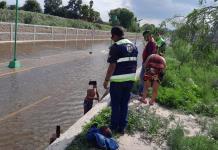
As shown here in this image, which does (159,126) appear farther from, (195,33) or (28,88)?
(28,88)

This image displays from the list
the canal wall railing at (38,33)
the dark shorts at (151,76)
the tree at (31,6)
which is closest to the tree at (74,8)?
the tree at (31,6)

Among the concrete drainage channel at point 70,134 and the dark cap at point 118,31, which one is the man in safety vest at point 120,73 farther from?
the concrete drainage channel at point 70,134

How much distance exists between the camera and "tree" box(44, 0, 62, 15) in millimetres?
80781

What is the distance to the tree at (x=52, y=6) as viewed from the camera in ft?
265

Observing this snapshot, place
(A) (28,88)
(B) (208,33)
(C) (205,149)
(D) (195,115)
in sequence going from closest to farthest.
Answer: (B) (208,33), (C) (205,149), (D) (195,115), (A) (28,88)

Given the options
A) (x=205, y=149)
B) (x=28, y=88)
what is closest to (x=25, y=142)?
(x=205, y=149)

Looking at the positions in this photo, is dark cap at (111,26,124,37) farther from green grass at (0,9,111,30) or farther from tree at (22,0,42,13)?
tree at (22,0,42,13)

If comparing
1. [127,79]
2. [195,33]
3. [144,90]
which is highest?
[195,33]

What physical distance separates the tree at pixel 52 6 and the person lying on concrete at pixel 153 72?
7115 cm

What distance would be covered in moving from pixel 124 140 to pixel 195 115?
11.9ft

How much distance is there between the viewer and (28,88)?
45.8 ft

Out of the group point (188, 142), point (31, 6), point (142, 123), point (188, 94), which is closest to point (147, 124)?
point (142, 123)

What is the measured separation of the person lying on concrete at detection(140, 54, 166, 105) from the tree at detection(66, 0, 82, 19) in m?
75.7

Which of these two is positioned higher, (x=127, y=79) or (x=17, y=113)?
(x=127, y=79)
